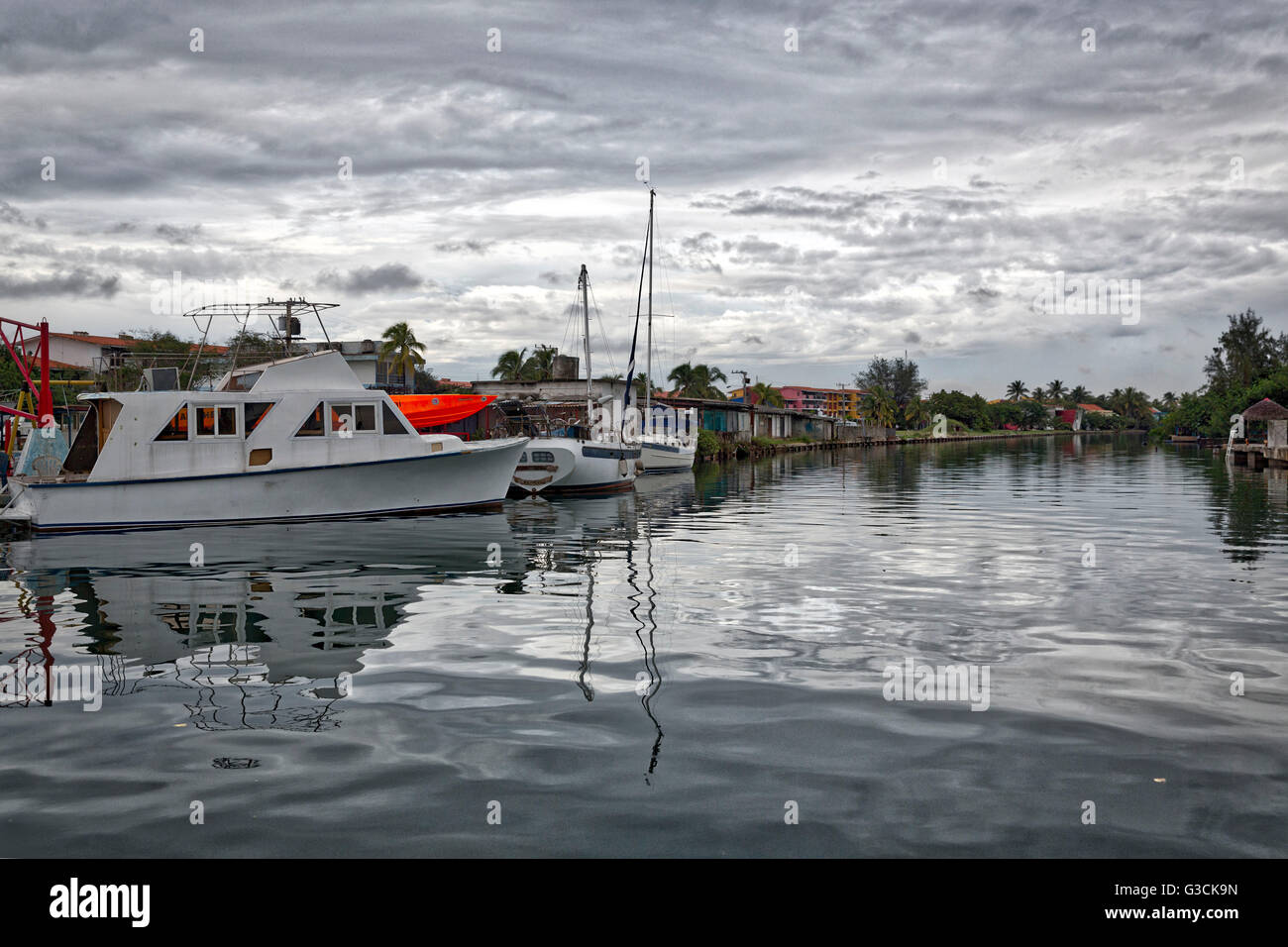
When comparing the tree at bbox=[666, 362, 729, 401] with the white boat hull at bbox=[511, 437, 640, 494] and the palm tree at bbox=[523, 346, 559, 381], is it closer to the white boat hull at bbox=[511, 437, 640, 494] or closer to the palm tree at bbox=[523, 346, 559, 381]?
the palm tree at bbox=[523, 346, 559, 381]

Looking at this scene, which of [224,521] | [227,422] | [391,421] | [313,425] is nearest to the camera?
[224,521]

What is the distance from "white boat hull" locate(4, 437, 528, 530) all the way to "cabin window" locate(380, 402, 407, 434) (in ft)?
2.68

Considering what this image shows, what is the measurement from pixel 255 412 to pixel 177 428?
5.61 ft

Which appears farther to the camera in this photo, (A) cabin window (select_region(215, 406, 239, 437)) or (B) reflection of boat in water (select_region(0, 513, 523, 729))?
(A) cabin window (select_region(215, 406, 239, 437))

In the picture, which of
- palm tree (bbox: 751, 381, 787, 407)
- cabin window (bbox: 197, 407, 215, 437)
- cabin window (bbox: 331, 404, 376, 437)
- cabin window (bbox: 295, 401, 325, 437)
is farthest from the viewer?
palm tree (bbox: 751, 381, 787, 407)

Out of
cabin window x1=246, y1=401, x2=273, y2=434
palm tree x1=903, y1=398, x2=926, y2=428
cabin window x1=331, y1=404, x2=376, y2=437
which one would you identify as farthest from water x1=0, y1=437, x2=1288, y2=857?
palm tree x1=903, y1=398, x2=926, y2=428

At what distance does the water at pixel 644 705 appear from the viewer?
5.40 meters

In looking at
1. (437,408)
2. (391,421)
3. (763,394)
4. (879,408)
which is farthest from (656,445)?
(879,408)

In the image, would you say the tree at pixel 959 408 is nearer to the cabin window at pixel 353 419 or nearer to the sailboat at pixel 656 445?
the sailboat at pixel 656 445

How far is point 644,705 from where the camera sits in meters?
7.77

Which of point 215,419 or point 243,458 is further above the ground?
point 215,419

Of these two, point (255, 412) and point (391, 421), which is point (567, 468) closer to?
point (391, 421)

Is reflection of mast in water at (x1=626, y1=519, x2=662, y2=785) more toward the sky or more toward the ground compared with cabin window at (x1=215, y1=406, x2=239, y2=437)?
more toward the ground

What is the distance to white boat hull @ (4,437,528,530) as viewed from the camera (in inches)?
856
